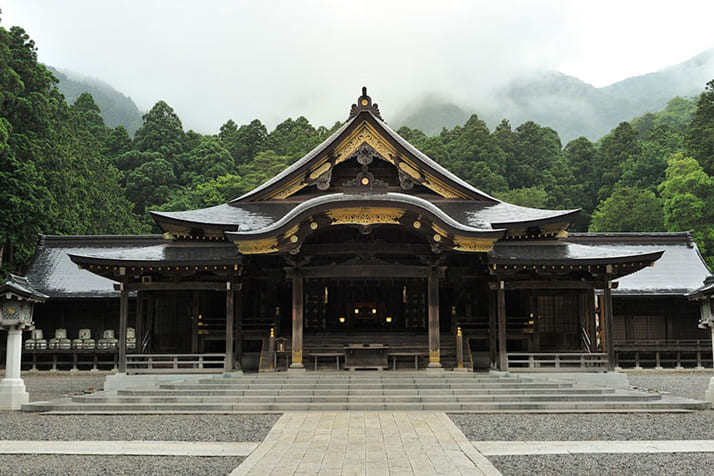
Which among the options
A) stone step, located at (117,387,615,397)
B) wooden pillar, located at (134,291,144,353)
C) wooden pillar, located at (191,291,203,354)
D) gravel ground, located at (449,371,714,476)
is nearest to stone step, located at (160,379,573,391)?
stone step, located at (117,387,615,397)

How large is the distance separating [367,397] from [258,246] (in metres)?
5.15

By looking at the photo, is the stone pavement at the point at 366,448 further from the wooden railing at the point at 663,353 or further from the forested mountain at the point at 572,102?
the forested mountain at the point at 572,102

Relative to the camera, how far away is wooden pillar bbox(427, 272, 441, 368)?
677 inches

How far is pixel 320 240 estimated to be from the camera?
1884cm

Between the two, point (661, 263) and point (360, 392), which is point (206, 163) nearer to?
point (661, 263)

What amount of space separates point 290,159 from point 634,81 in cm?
16960

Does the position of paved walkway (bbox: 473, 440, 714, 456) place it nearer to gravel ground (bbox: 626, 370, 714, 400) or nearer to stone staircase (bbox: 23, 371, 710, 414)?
stone staircase (bbox: 23, 371, 710, 414)

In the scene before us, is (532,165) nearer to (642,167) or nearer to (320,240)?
(642,167)

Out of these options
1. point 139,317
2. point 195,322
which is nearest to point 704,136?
point 195,322

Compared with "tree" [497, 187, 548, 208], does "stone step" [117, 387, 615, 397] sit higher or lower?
lower

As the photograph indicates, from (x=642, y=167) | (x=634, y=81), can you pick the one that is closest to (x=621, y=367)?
(x=642, y=167)

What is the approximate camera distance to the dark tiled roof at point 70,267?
989 inches

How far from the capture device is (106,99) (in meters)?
119

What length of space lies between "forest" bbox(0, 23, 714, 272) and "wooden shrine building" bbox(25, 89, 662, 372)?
1566 cm
